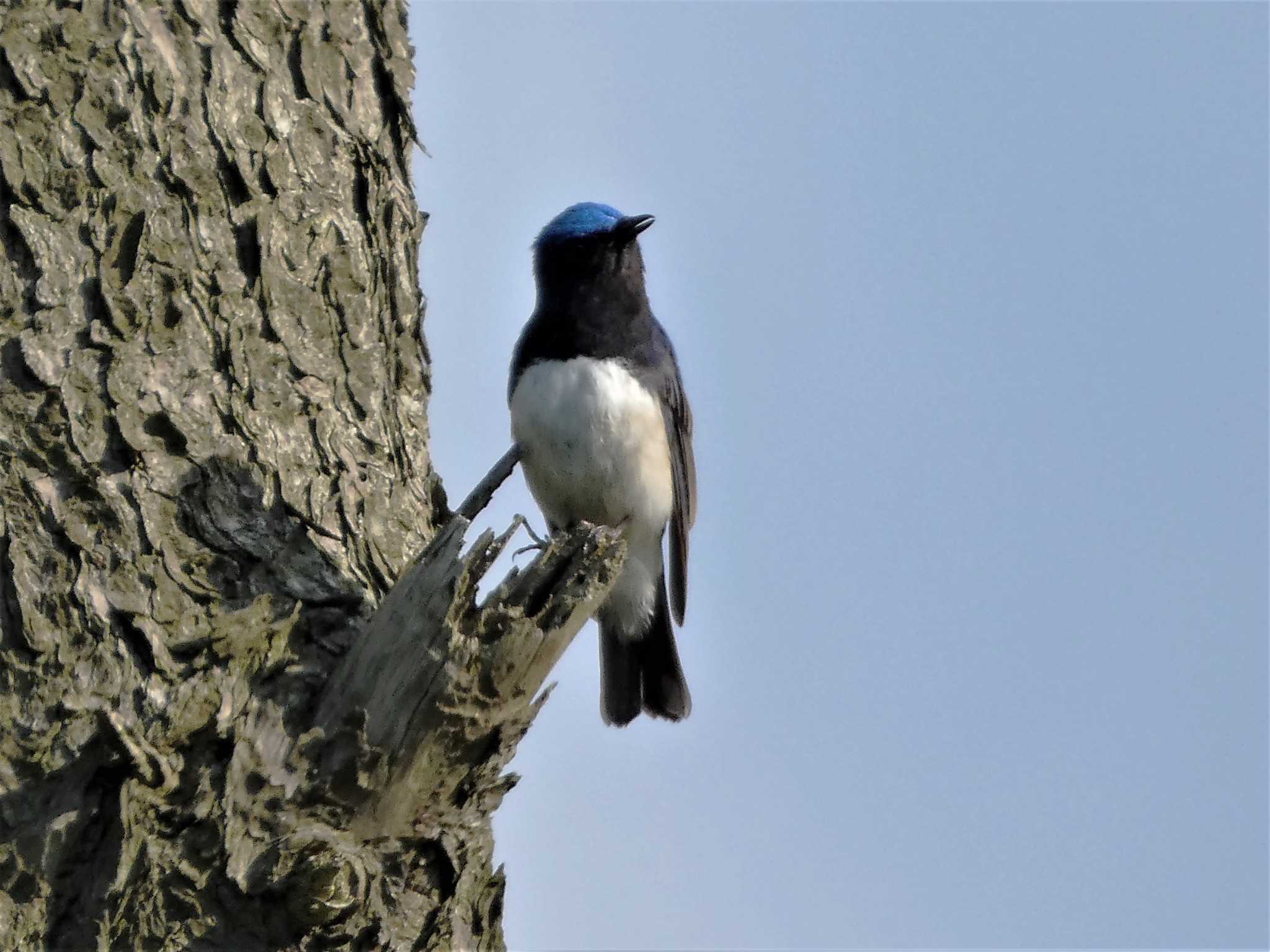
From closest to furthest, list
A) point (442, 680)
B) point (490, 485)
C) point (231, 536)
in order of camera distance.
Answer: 1. point (442, 680)
2. point (231, 536)
3. point (490, 485)

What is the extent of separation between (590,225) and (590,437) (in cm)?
109

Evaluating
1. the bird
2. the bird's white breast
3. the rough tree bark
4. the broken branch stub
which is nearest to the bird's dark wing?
the bird

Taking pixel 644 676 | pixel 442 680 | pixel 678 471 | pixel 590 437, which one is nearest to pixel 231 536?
pixel 442 680

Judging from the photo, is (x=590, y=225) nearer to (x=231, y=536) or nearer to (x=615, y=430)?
(x=615, y=430)

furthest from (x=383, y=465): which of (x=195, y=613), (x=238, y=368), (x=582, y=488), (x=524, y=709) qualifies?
(x=582, y=488)

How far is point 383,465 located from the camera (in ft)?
13.7

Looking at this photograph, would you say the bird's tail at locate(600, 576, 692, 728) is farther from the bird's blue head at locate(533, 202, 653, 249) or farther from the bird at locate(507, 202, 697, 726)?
the bird's blue head at locate(533, 202, 653, 249)

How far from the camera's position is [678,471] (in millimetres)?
6277

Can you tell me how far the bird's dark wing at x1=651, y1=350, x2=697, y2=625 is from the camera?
241 inches

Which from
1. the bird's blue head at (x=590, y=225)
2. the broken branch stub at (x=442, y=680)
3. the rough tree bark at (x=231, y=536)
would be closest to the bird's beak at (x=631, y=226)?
the bird's blue head at (x=590, y=225)

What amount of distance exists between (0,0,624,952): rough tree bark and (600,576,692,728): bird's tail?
2140 mm

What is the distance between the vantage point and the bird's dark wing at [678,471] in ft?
20.1

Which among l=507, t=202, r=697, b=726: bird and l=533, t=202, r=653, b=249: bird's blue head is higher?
l=533, t=202, r=653, b=249: bird's blue head

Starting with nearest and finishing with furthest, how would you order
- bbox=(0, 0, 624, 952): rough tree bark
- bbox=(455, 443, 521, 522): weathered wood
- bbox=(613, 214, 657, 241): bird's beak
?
bbox=(0, 0, 624, 952): rough tree bark < bbox=(455, 443, 521, 522): weathered wood < bbox=(613, 214, 657, 241): bird's beak
